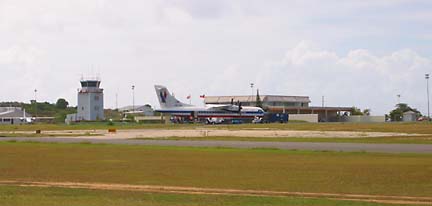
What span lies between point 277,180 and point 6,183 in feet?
32.1

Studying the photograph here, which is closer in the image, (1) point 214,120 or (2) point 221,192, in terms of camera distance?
(2) point 221,192

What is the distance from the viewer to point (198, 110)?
166 metres

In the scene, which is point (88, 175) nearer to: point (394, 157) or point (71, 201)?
point (71, 201)

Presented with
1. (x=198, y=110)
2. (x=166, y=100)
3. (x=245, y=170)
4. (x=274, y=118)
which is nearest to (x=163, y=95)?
(x=166, y=100)

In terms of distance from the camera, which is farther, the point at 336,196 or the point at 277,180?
Result: the point at 277,180

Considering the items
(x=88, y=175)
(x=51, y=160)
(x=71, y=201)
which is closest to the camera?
(x=71, y=201)

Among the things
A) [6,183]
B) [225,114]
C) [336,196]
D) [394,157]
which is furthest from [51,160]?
[225,114]

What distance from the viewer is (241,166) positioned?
3350cm

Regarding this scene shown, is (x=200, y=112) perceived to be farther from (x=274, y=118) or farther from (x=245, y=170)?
(x=245, y=170)

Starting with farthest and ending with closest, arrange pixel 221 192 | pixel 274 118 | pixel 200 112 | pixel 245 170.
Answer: pixel 274 118 < pixel 200 112 < pixel 245 170 < pixel 221 192

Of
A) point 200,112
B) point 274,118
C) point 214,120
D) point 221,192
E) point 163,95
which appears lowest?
point 221,192

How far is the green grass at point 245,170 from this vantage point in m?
25.1

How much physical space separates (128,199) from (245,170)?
36.6ft

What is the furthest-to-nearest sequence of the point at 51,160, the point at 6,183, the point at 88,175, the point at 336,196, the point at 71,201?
the point at 51,160 → the point at 88,175 → the point at 6,183 → the point at 336,196 → the point at 71,201
